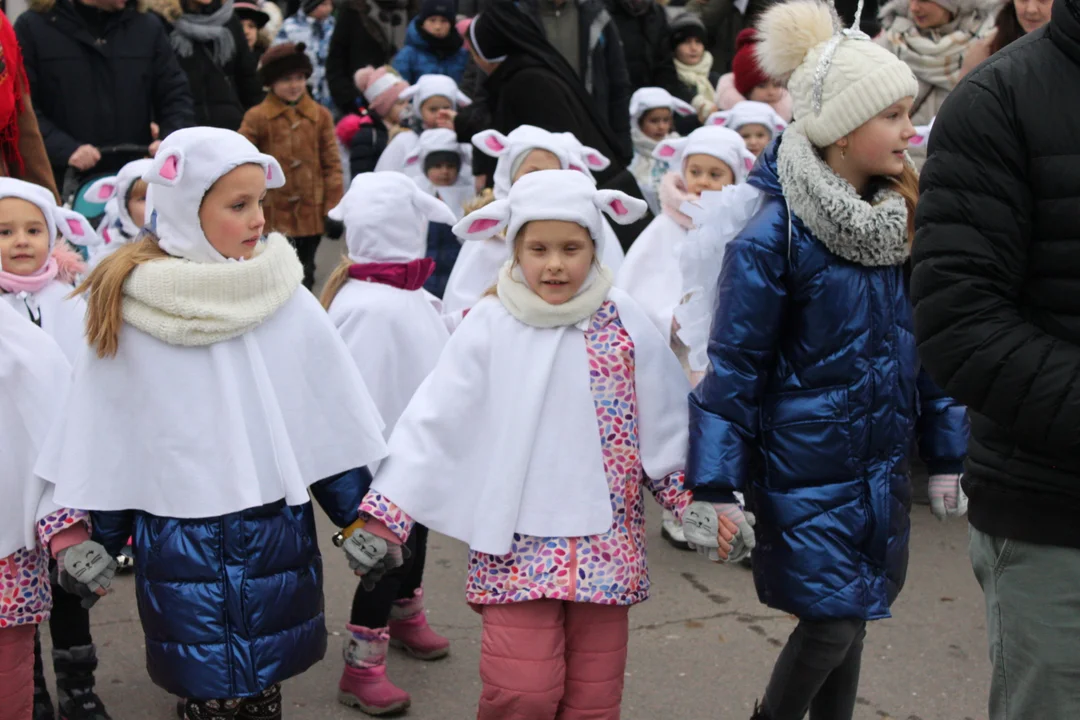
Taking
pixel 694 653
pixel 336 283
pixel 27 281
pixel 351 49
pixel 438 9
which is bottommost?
pixel 694 653

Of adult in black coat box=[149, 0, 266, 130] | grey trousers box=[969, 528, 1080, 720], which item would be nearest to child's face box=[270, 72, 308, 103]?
adult in black coat box=[149, 0, 266, 130]

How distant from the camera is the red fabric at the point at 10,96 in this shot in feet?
18.5

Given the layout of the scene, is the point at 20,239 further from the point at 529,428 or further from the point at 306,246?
the point at 306,246

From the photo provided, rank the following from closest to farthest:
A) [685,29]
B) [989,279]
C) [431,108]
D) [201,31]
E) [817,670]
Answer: [989,279] < [817,670] < [431,108] < [201,31] < [685,29]

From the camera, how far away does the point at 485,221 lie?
161 inches

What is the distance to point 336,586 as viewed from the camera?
5824mm

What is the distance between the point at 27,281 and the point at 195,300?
1.23m

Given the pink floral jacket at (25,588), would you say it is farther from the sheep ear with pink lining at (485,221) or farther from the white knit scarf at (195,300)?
the sheep ear with pink lining at (485,221)

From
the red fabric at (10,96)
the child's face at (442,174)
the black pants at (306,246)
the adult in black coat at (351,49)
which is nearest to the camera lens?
the red fabric at (10,96)

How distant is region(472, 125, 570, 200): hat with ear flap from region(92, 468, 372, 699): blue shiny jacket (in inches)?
109

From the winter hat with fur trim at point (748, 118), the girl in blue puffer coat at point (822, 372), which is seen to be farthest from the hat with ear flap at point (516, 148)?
the girl in blue puffer coat at point (822, 372)

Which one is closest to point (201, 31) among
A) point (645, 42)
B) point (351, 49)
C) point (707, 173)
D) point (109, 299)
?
point (351, 49)

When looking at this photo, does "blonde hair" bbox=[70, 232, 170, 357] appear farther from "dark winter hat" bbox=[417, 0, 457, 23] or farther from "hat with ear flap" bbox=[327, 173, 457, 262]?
"dark winter hat" bbox=[417, 0, 457, 23]

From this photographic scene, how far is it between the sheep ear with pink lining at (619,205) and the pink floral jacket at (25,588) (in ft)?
5.64
